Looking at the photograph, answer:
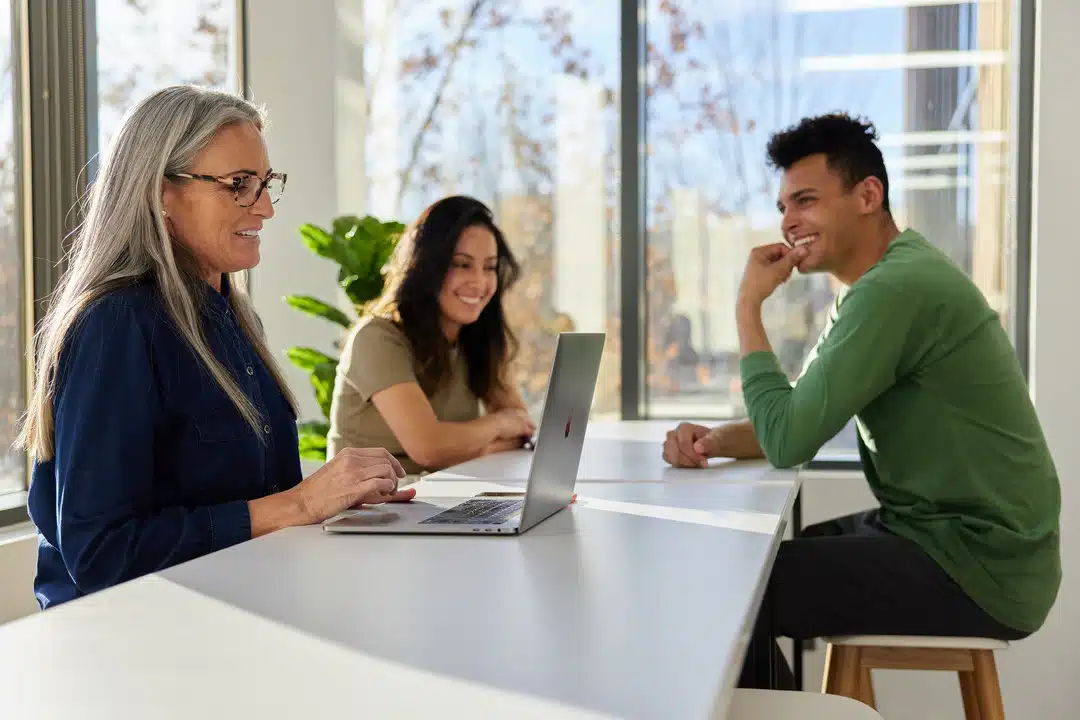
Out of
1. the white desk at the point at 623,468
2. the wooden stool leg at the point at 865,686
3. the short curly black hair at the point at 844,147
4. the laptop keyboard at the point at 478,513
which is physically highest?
the short curly black hair at the point at 844,147

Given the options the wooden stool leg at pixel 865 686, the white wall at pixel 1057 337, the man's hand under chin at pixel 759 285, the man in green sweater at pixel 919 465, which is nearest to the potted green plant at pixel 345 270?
the man's hand under chin at pixel 759 285

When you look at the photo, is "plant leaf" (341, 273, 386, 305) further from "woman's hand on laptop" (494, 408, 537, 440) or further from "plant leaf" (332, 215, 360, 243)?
"woman's hand on laptop" (494, 408, 537, 440)

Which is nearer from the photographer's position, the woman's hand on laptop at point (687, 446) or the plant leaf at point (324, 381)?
the woman's hand on laptop at point (687, 446)

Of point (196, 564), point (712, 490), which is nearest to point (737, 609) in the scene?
point (196, 564)

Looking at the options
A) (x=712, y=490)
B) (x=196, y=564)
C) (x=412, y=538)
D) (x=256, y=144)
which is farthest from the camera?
(x=712, y=490)

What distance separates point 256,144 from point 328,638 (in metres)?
1.08

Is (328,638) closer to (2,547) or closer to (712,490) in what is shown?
(712,490)

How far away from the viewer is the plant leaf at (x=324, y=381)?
12.0ft

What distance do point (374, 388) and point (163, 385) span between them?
1149 millimetres

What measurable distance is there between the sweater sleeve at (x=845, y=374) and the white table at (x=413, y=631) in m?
0.66

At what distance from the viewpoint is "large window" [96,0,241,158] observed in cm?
331

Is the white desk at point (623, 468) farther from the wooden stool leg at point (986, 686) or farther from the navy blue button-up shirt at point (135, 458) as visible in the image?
the navy blue button-up shirt at point (135, 458)

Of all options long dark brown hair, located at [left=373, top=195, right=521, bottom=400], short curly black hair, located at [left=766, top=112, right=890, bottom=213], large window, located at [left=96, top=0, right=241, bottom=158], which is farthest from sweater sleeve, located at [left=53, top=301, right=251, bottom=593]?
large window, located at [left=96, top=0, right=241, bottom=158]

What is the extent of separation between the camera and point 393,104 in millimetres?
4359
